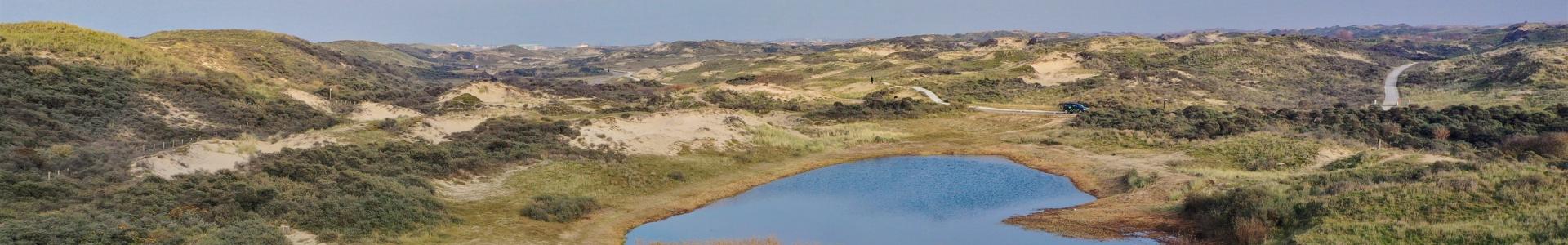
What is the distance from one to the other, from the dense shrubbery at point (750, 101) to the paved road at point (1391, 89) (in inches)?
1554

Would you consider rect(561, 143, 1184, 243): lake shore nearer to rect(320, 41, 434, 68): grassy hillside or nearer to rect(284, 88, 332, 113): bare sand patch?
rect(284, 88, 332, 113): bare sand patch

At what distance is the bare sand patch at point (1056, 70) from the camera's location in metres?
82.7

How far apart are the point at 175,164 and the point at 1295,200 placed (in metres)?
30.6

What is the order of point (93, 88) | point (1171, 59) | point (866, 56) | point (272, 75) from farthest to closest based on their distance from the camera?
point (866, 56) → point (1171, 59) → point (272, 75) → point (93, 88)

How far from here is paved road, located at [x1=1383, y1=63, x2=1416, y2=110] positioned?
6375 cm

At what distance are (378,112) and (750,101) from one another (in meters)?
27.0

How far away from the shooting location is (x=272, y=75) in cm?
6141

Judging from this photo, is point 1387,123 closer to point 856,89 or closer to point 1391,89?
point 856,89

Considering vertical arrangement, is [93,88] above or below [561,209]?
above

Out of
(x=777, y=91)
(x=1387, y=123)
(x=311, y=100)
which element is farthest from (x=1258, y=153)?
(x=311, y=100)

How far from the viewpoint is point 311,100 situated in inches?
2052

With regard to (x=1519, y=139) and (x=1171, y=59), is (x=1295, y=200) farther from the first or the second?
(x=1171, y=59)

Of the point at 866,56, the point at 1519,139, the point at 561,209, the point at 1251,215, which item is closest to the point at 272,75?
the point at 561,209

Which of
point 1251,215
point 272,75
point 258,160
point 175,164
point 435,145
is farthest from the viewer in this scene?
point 272,75
